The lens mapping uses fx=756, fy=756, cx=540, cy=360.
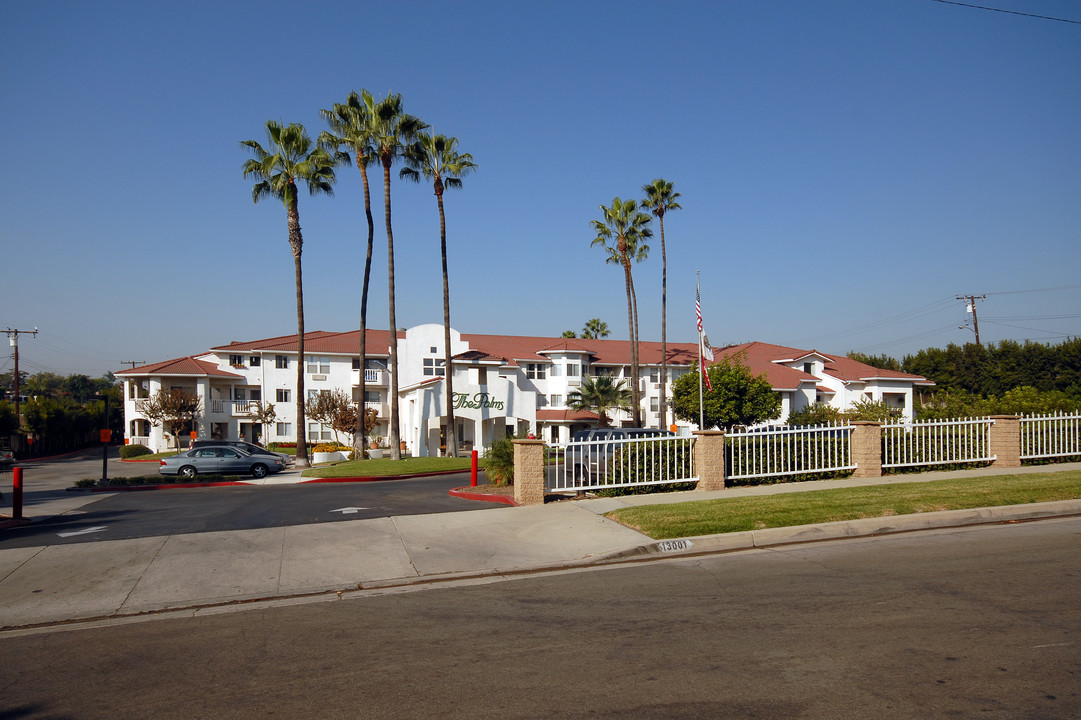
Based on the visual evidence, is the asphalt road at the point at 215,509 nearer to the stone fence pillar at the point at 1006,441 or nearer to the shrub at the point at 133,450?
the stone fence pillar at the point at 1006,441

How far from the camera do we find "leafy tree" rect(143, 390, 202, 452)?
164ft

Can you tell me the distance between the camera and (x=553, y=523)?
13.4m

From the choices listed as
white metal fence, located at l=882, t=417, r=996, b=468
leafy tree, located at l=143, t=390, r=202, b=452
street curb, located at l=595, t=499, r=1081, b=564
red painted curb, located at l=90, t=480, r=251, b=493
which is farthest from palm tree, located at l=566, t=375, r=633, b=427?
street curb, located at l=595, t=499, r=1081, b=564

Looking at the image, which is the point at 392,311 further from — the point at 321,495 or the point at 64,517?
the point at 64,517

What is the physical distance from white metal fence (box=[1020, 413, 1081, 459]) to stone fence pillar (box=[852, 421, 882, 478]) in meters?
4.46

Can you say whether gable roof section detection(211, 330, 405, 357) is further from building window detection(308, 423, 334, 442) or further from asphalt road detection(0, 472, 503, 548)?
asphalt road detection(0, 472, 503, 548)

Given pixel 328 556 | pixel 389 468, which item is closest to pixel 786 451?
pixel 328 556

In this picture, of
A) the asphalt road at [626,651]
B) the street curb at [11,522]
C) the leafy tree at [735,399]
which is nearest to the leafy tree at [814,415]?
the leafy tree at [735,399]

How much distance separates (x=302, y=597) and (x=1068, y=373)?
74.1 m

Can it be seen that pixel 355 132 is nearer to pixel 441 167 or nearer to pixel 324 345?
pixel 441 167

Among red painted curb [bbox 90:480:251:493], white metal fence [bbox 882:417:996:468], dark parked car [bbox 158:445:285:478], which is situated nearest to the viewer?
white metal fence [bbox 882:417:996:468]

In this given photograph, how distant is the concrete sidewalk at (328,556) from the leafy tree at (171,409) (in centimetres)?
4002

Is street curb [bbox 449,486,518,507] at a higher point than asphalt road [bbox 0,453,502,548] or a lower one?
higher

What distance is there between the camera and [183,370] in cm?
5231
